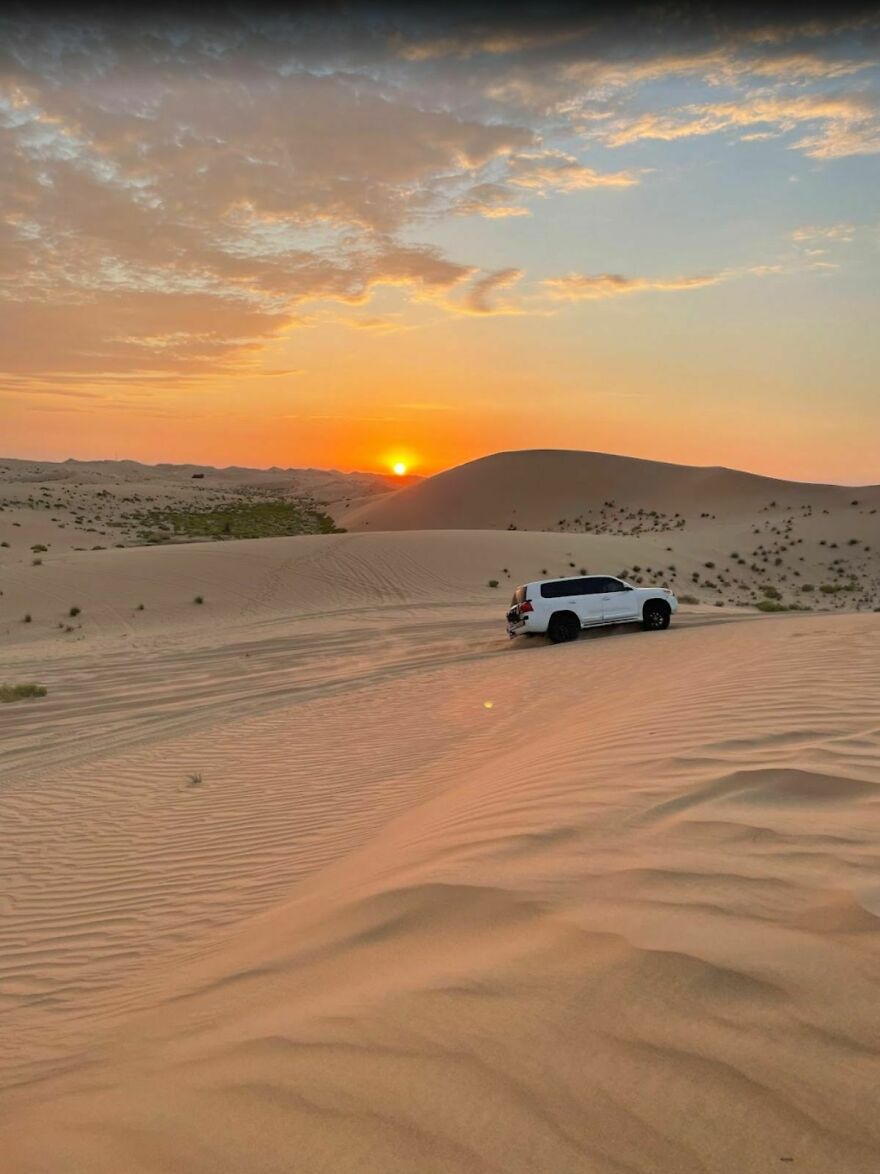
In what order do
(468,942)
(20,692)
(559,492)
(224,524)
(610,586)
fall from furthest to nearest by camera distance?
1. (559,492)
2. (224,524)
3. (610,586)
4. (20,692)
5. (468,942)

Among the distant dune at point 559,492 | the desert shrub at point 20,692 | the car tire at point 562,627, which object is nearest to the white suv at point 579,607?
the car tire at point 562,627

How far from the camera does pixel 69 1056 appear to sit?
11.3 ft

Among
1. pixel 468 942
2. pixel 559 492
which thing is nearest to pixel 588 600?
pixel 468 942

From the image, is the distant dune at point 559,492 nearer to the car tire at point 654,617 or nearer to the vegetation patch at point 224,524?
the vegetation patch at point 224,524

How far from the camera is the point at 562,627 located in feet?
56.8

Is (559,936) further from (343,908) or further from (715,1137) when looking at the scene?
(343,908)

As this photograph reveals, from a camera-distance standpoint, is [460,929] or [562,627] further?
[562,627]

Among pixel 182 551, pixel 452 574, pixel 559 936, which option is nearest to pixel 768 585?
pixel 452 574

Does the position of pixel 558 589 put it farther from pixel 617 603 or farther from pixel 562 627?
pixel 617 603

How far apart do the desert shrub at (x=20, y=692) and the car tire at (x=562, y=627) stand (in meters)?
9.36

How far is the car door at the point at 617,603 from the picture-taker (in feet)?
57.8

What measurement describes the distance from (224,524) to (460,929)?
196 ft

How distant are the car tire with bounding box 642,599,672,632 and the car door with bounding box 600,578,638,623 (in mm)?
252

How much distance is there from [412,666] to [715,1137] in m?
13.5
